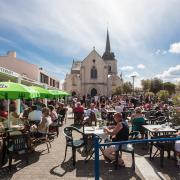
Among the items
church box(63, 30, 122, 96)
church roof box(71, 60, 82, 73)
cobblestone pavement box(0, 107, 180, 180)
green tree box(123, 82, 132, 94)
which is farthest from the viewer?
church roof box(71, 60, 82, 73)

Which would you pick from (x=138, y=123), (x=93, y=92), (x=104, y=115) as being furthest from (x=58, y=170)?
(x=93, y=92)

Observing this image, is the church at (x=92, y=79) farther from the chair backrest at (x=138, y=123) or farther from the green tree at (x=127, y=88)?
the chair backrest at (x=138, y=123)

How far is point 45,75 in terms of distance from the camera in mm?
45188

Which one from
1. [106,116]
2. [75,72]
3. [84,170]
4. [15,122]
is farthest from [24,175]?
[75,72]

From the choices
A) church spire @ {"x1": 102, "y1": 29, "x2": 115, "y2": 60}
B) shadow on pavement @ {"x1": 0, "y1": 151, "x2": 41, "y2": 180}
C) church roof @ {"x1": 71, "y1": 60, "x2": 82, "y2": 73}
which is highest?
church spire @ {"x1": 102, "y1": 29, "x2": 115, "y2": 60}

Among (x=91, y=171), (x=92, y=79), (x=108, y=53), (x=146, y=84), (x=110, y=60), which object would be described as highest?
(x=108, y=53)

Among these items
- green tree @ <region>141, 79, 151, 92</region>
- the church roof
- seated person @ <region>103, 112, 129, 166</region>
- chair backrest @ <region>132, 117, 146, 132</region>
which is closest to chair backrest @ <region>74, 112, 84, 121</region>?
chair backrest @ <region>132, 117, 146, 132</region>

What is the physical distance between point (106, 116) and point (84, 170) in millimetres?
9130

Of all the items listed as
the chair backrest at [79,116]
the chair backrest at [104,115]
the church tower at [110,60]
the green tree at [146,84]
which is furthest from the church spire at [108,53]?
the chair backrest at [79,116]

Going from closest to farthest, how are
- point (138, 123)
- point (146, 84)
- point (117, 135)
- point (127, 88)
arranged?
point (117, 135), point (138, 123), point (127, 88), point (146, 84)

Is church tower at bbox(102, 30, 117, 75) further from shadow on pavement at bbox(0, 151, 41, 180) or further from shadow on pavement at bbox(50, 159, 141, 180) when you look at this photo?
shadow on pavement at bbox(50, 159, 141, 180)

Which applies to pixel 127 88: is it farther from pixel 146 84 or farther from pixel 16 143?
pixel 16 143

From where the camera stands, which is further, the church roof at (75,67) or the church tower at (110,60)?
the church tower at (110,60)

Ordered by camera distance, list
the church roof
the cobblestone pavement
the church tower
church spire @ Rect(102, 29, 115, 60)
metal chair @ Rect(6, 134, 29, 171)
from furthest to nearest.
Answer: church spire @ Rect(102, 29, 115, 60) → the church tower → the church roof → metal chair @ Rect(6, 134, 29, 171) → the cobblestone pavement
